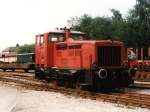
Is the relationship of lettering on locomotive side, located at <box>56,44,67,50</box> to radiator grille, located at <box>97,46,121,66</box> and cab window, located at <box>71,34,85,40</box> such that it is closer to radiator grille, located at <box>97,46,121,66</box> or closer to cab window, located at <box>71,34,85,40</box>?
cab window, located at <box>71,34,85,40</box>

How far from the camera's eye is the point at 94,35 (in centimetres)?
7175

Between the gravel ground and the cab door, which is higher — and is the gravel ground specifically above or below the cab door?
below

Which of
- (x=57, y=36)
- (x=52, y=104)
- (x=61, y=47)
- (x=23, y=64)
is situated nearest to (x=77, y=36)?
(x=57, y=36)

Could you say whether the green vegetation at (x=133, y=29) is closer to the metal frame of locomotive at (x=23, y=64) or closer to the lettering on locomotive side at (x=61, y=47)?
the metal frame of locomotive at (x=23, y=64)

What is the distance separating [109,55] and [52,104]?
4.59 metres

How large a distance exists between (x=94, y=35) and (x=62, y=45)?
5203 centimetres

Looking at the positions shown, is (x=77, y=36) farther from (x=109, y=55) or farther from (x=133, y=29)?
(x=133, y=29)

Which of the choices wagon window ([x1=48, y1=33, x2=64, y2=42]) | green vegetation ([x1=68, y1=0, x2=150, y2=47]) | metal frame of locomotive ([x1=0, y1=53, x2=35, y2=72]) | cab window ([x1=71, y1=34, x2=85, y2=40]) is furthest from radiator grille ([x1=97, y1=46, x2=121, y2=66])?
green vegetation ([x1=68, y1=0, x2=150, y2=47])

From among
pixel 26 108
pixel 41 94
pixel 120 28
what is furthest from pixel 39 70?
pixel 120 28

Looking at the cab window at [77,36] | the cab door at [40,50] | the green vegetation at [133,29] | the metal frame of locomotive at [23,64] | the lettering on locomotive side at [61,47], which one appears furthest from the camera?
the green vegetation at [133,29]

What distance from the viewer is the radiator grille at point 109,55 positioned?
17562 millimetres

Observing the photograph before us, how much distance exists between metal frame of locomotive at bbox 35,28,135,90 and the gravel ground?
5.24 feet

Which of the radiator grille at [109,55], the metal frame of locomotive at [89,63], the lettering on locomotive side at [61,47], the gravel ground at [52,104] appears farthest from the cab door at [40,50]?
the radiator grille at [109,55]

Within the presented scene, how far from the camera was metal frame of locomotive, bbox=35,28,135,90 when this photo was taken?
1741 centimetres
